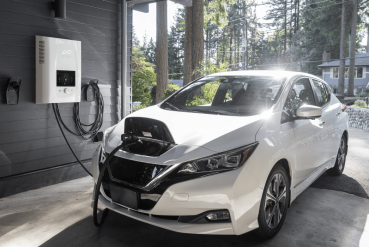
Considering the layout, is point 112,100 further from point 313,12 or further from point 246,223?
point 313,12

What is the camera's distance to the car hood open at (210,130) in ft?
8.81

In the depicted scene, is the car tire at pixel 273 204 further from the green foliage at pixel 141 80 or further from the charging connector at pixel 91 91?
the green foliage at pixel 141 80

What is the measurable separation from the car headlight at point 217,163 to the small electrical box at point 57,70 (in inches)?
110

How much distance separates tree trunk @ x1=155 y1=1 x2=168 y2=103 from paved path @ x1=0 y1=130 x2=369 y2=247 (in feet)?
35.3

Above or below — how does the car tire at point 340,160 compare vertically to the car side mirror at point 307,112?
below

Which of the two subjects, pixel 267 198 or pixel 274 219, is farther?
pixel 274 219

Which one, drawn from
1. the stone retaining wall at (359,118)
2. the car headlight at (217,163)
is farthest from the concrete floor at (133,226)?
the stone retaining wall at (359,118)

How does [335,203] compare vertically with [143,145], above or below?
below

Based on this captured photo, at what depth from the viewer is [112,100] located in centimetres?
577

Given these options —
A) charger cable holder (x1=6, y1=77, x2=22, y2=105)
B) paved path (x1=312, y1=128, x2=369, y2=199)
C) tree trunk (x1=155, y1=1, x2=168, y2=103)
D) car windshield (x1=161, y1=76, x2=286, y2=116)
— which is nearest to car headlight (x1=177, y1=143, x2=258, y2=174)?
car windshield (x1=161, y1=76, x2=286, y2=116)

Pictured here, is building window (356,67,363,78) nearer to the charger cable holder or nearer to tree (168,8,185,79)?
tree (168,8,185,79)

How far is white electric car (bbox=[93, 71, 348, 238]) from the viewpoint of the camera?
8.38 ft

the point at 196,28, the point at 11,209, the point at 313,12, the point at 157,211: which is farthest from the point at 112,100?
the point at 313,12

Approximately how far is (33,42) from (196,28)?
7671mm
